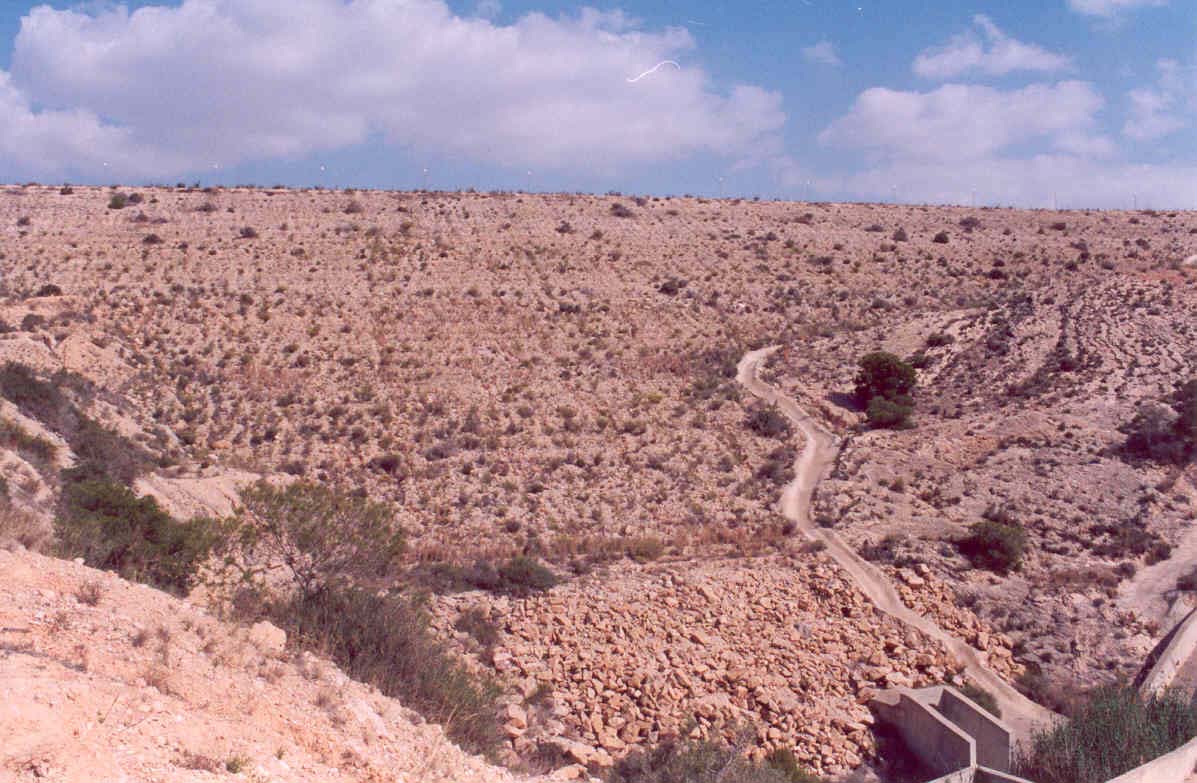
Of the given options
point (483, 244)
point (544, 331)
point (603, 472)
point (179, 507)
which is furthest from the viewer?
point (483, 244)

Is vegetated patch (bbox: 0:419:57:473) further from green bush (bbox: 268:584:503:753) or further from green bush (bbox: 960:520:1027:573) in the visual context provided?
green bush (bbox: 960:520:1027:573)

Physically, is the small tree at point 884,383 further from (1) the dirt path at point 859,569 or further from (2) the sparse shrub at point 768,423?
(2) the sparse shrub at point 768,423

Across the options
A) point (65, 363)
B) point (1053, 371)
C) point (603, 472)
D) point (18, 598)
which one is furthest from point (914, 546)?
point (65, 363)

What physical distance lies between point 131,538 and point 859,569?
16.3 meters

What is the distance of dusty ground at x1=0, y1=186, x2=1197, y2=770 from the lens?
70.5 feet

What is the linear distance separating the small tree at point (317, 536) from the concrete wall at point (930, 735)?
9.95 meters

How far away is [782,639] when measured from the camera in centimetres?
1853

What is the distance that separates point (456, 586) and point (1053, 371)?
88.7 feet

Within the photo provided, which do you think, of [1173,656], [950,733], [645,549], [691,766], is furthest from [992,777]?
[645,549]

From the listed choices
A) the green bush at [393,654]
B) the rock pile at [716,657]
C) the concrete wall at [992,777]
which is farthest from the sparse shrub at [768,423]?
the green bush at [393,654]

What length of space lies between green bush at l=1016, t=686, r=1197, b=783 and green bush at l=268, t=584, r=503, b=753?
30.4 feet

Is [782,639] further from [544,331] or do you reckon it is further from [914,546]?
[544,331]

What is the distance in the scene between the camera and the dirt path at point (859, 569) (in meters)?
17.5

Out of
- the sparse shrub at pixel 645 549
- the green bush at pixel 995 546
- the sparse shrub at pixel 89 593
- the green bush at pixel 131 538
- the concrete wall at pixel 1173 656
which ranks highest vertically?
the sparse shrub at pixel 89 593
